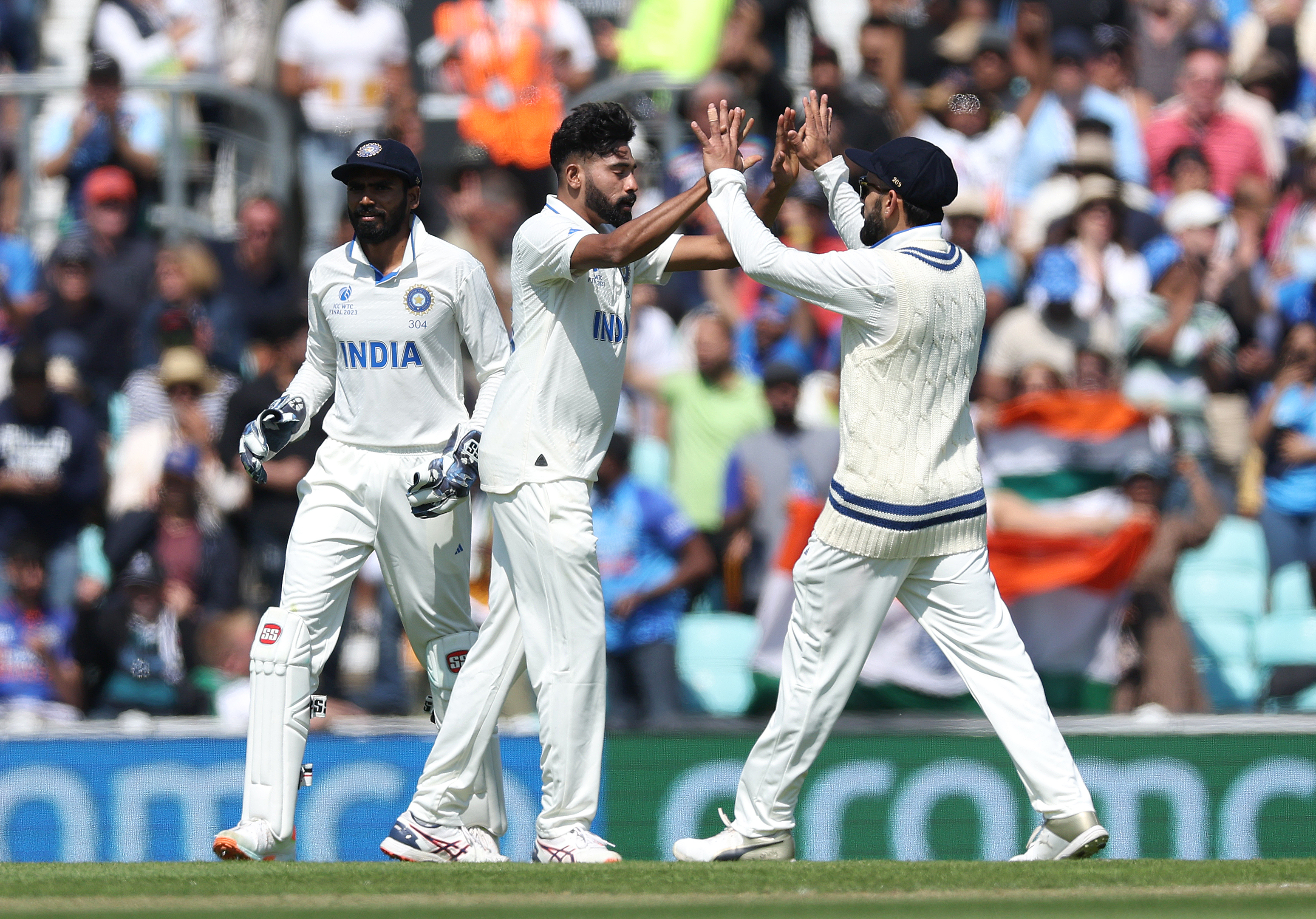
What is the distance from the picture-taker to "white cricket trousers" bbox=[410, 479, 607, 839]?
6.07 metres

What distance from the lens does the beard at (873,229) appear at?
243 inches

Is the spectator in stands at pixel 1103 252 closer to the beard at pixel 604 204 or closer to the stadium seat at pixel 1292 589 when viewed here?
the stadium seat at pixel 1292 589

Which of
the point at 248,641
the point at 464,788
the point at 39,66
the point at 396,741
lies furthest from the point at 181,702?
the point at 39,66

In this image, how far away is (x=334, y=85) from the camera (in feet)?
38.6

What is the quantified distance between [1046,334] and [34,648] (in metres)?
5.77

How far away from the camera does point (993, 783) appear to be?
7.88 m

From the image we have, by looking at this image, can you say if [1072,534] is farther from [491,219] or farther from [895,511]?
[491,219]

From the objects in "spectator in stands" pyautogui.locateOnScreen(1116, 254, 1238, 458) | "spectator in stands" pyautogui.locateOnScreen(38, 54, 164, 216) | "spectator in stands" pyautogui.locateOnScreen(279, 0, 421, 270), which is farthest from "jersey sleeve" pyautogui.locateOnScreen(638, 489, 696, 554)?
"spectator in stands" pyautogui.locateOnScreen(38, 54, 164, 216)

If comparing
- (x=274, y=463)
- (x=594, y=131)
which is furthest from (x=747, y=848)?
(x=274, y=463)

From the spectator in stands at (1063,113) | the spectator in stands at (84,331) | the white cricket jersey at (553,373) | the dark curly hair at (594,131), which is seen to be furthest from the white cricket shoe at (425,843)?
the spectator in stands at (1063,113)

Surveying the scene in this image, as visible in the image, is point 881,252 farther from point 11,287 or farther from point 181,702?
point 11,287

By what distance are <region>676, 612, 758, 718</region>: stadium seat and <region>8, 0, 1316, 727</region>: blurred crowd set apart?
11cm

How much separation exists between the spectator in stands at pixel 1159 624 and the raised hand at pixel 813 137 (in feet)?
12.0

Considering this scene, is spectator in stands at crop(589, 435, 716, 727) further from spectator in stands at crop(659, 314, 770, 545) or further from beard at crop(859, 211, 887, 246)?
beard at crop(859, 211, 887, 246)
